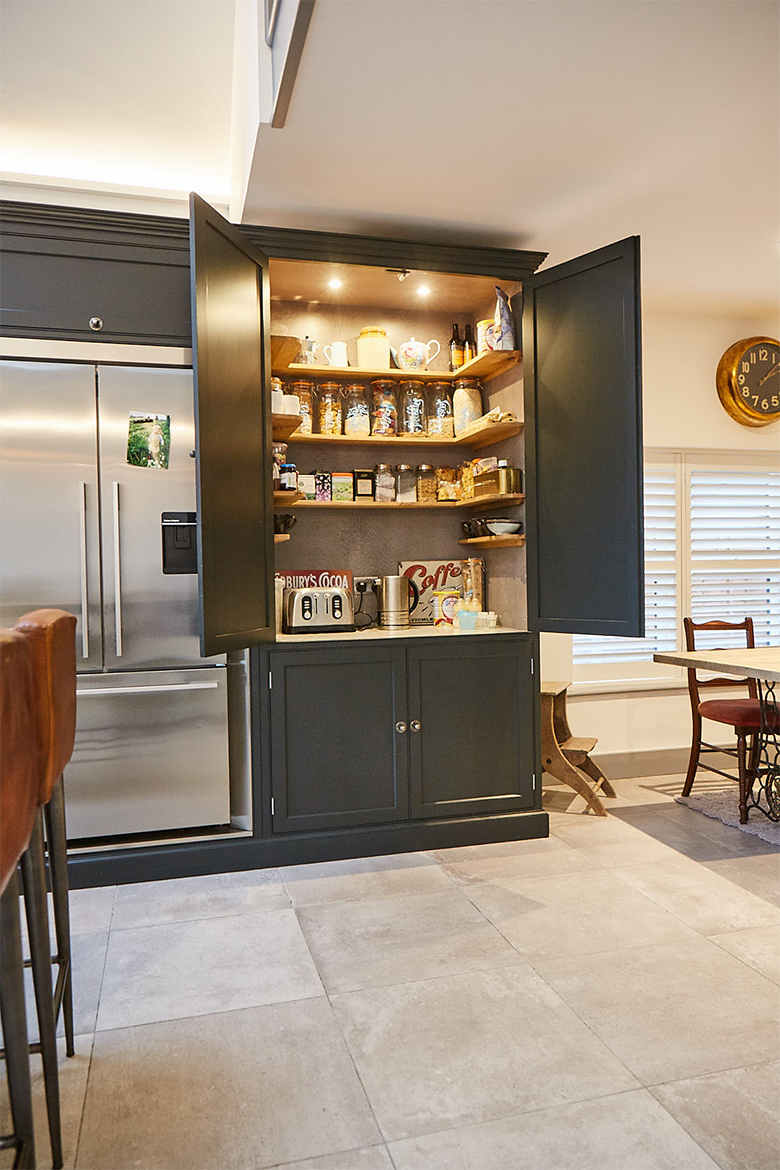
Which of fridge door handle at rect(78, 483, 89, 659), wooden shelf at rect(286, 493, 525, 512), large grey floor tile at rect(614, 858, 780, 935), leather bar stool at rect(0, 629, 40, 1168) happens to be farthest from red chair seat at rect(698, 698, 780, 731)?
leather bar stool at rect(0, 629, 40, 1168)

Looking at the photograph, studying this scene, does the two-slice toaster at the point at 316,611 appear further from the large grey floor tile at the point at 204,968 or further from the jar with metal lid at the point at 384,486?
the large grey floor tile at the point at 204,968

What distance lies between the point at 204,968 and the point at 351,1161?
972 millimetres

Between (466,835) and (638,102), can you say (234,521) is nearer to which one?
(466,835)

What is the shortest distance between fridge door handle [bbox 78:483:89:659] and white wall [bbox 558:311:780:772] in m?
2.89

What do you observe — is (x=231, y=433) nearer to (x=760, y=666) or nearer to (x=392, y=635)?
(x=392, y=635)

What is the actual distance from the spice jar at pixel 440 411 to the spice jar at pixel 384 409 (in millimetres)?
204

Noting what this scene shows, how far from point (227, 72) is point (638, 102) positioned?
1659 mm

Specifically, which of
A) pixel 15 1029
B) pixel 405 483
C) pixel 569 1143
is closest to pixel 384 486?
pixel 405 483

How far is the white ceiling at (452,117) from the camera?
89.0 inches

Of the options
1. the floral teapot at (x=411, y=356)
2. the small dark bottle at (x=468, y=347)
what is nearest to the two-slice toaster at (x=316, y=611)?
the floral teapot at (x=411, y=356)

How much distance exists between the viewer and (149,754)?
3244mm

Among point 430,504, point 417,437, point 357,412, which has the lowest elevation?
point 430,504

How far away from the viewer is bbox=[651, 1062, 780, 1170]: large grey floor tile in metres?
1.63

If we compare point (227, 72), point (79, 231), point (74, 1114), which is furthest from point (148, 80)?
point (74, 1114)
